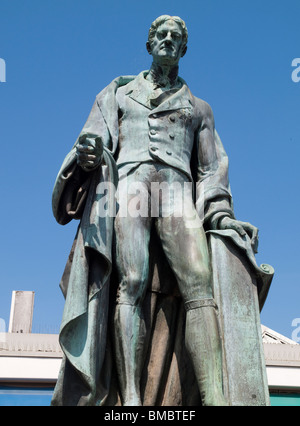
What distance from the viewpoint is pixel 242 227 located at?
655cm

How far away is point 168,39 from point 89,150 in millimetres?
1729

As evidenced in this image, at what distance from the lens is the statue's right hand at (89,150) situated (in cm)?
614

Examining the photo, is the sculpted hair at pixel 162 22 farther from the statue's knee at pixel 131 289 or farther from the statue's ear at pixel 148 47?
the statue's knee at pixel 131 289

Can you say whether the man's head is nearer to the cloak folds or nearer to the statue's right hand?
the cloak folds

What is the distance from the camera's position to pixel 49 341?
70.0 feet

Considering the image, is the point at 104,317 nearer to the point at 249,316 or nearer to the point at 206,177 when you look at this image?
the point at 249,316

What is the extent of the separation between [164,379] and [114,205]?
1.80 m

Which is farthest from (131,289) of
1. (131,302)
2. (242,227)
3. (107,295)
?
(242,227)

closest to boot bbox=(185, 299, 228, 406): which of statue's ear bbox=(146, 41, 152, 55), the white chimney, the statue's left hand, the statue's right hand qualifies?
the statue's left hand

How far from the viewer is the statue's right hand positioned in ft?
20.1

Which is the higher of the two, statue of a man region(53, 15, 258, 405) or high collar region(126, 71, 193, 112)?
high collar region(126, 71, 193, 112)

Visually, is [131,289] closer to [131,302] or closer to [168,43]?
[131,302]

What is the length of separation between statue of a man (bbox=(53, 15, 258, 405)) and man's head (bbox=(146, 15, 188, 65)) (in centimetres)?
1
